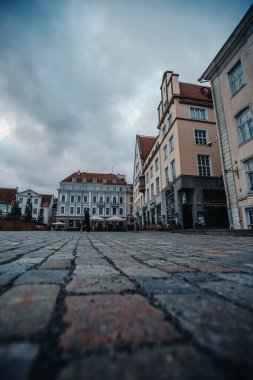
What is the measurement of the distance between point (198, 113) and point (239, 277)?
19188 millimetres

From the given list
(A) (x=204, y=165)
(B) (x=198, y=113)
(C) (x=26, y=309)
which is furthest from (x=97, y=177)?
(C) (x=26, y=309)

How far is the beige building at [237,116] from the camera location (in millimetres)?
10094

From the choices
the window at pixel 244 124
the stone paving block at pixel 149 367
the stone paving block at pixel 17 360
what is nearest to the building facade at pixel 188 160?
the window at pixel 244 124

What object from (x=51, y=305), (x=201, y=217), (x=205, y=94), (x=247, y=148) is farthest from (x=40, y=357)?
(x=205, y=94)

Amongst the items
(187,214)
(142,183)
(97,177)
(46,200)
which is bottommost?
(187,214)

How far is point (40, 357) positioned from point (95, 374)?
148 millimetres

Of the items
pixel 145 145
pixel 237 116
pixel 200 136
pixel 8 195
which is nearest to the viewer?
pixel 237 116

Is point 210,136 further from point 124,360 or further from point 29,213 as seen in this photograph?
point 29,213

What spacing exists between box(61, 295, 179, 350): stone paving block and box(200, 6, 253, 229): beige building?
35.4ft

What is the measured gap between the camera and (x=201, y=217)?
15.4 m

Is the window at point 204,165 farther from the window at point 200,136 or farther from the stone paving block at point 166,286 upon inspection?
the stone paving block at point 166,286

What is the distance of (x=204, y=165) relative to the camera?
16781mm

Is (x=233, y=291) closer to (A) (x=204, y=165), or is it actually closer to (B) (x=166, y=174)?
(A) (x=204, y=165)

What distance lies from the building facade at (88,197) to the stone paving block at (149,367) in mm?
47529
